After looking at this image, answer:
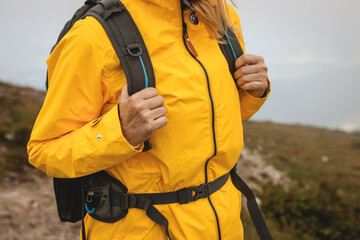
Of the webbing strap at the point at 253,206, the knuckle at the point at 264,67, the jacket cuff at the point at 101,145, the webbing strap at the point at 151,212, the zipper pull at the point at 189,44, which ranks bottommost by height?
the webbing strap at the point at 253,206

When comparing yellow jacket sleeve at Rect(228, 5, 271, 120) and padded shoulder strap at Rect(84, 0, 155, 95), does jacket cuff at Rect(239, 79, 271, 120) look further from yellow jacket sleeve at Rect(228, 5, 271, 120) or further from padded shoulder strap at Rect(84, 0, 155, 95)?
padded shoulder strap at Rect(84, 0, 155, 95)

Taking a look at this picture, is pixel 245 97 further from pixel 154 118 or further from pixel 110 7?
pixel 110 7

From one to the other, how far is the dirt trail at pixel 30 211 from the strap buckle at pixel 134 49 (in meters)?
3.85

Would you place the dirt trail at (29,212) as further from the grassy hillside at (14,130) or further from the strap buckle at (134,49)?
the strap buckle at (134,49)

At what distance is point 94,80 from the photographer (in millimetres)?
1504

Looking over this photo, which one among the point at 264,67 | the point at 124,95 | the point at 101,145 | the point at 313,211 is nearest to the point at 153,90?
the point at 124,95

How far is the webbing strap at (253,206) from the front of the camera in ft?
7.30

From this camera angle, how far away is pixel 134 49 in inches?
59.1

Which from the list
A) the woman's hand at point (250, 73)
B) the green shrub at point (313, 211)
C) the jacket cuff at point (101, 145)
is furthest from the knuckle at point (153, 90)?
the green shrub at point (313, 211)

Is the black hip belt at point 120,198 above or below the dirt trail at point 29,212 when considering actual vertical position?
above

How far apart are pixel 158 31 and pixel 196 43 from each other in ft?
1.05

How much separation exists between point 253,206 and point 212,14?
162 centimetres

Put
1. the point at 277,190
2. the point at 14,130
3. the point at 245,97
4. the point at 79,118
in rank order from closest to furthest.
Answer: the point at 79,118
the point at 245,97
the point at 14,130
the point at 277,190

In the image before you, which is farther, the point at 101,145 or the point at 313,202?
the point at 313,202
